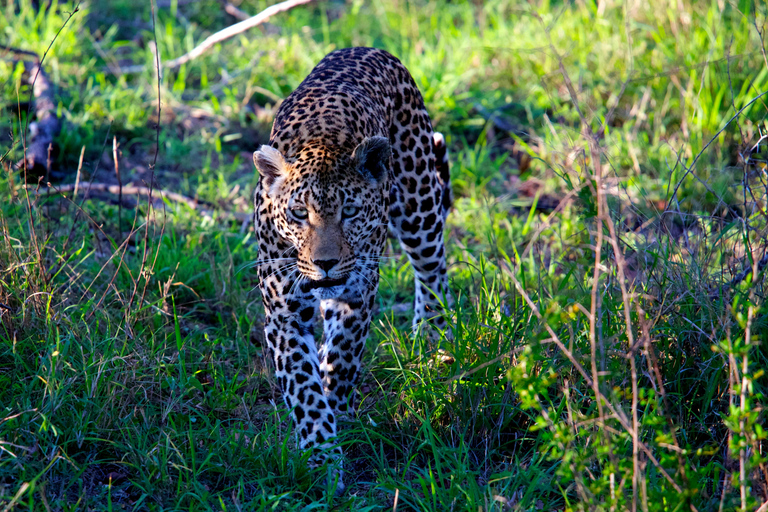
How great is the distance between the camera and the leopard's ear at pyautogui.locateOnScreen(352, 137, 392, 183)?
165 inches

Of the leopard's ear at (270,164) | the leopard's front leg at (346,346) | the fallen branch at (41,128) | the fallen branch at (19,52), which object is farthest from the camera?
the fallen branch at (19,52)

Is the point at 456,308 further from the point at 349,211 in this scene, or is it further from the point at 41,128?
the point at 41,128

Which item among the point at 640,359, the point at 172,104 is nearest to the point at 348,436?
the point at 640,359

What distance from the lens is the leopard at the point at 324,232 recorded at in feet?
13.1

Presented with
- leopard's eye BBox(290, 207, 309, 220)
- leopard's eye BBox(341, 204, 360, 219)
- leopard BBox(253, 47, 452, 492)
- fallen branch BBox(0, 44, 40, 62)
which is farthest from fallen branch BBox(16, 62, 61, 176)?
leopard's eye BBox(341, 204, 360, 219)

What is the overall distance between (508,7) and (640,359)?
7.51m

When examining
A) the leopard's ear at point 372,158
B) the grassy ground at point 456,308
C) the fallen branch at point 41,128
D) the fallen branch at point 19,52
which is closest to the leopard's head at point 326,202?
the leopard's ear at point 372,158

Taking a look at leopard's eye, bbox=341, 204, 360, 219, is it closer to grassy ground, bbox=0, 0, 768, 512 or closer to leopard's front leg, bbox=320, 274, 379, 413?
leopard's front leg, bbox=320, 274, 379, 413

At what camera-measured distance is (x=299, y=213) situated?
399 centimetres

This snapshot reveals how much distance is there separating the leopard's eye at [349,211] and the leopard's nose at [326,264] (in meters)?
0.28

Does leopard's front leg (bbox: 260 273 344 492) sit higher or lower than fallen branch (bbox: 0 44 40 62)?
lower

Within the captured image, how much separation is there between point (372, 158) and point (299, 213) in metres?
0.59

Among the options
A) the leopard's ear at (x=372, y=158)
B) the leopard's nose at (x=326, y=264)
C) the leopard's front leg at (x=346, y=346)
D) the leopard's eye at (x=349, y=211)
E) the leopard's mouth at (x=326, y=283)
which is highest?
the leopard's ear at (x=372, y=158)

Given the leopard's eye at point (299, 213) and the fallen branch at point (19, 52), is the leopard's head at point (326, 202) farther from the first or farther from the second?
the fallen branch at point (19, 52)
